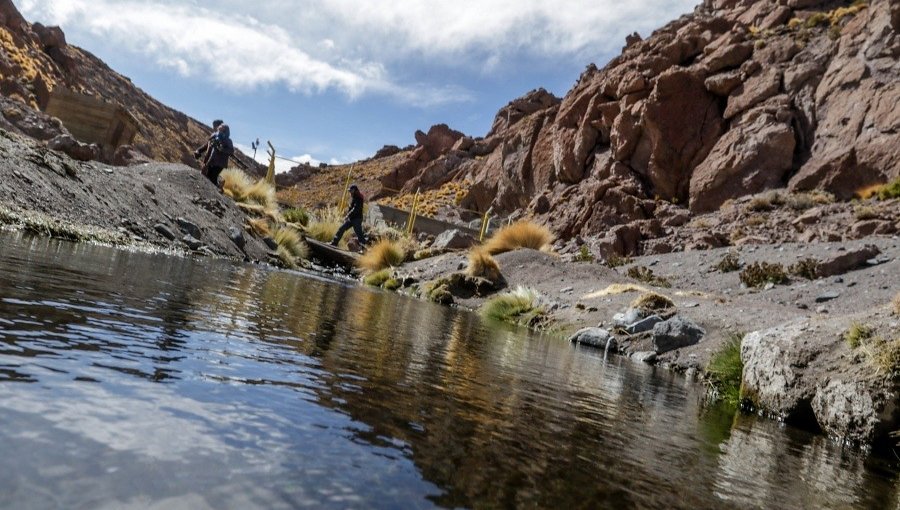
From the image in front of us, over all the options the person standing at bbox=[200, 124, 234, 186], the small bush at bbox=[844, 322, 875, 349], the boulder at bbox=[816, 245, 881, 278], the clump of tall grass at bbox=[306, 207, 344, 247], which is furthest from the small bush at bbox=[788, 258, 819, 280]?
the person standing at bbox=[200, 124, 234, 186]

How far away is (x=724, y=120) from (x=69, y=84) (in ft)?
193

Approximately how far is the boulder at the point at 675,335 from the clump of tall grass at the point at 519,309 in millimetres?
3324

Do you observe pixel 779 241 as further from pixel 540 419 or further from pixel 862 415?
pixel 540 419

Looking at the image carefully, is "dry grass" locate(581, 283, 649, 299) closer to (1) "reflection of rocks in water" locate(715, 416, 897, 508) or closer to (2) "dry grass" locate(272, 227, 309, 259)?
(2) "dry grass" locate(272, 227, 309, 259)

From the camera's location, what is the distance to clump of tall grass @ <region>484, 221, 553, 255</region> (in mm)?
19625

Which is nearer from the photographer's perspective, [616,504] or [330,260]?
[616,504]

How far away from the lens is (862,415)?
4.76 metres

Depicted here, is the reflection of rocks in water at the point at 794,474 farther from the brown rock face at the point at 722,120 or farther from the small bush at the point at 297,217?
the small bush at the point at 297,217

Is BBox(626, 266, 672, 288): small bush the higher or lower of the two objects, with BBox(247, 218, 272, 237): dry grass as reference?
higher

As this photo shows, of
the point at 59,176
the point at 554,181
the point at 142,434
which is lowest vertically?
the point at 142,434

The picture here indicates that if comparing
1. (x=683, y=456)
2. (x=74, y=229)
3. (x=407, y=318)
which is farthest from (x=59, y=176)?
(x=683, y=456)

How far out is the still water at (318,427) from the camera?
1911mm

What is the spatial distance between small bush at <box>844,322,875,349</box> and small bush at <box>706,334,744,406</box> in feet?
4.07

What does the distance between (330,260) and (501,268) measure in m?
6.15
